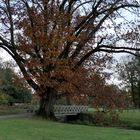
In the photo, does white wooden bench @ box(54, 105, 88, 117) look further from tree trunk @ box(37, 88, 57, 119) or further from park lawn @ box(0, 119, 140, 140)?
park lawn @ box(0, 119, 140, 140)

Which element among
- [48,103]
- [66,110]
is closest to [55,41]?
[48,103]

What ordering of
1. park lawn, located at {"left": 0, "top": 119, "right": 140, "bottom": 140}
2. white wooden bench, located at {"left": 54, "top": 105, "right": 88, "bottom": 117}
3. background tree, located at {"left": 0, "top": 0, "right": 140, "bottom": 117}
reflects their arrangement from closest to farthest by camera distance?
park lawn, located at {"left": 0, "top": 119, "right": 140, "bottom": 140} < background tree, located at {"left": 0, "top": 0, "right": 140, "bottom": 117} < white wooden bench, located at {"left": 54, "top": 105, "right": 88, "bottom": 117}

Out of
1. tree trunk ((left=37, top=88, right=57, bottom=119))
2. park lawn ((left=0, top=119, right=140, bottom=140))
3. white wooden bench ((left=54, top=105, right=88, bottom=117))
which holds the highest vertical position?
white wooden bench ((left=54, top=105, right=88, bottom=117))

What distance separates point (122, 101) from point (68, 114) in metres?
24.1

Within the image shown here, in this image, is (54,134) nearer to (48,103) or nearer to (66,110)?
(48,103)

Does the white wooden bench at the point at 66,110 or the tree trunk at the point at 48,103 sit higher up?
the white wooden bench at the point at 66,110

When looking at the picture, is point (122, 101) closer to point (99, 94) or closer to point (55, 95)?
point (99, 94)

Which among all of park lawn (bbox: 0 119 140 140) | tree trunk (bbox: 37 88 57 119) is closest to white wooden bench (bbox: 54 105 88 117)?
tree trunk (bbox: 37 88 57 119)

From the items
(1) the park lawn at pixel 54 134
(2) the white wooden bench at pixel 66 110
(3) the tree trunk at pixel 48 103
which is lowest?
(1) the park lawn at pixel 54 134

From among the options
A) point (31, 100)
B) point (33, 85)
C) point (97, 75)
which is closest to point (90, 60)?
point (97, 75)

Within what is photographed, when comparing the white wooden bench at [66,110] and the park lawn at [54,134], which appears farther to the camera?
the white wooden bench at [66,110]

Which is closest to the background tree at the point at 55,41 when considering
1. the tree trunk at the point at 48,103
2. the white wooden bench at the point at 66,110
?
the tree trunk at the point at 48,103

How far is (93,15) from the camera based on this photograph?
37219 millimetres

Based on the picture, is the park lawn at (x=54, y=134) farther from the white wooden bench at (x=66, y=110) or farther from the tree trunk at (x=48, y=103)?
the white wooden bench at (x=66, y=110)
